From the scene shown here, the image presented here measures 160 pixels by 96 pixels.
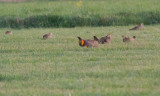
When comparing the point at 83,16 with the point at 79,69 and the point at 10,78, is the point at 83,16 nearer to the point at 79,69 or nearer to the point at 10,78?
the point at 79,69

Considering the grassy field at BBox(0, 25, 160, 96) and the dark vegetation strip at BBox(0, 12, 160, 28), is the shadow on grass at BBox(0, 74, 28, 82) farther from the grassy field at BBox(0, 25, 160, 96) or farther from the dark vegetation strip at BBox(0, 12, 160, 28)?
the dark vegetation strip at BBox(0, 12, 160, 28)

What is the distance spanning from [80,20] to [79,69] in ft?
56.2

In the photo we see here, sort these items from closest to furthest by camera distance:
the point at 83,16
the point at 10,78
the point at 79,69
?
the point at 10,78 → the point at 79,69 → the point at 83,16

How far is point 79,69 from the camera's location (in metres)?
12.3

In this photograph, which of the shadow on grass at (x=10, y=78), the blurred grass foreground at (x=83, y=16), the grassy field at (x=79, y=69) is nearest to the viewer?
the grassy field at (x=79, y=69)

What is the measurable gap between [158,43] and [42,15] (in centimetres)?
1365

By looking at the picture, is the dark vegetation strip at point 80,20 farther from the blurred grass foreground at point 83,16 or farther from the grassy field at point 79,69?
the grassy field at point 79,69

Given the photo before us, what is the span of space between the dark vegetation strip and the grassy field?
994cm

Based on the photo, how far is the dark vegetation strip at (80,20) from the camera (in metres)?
28.9

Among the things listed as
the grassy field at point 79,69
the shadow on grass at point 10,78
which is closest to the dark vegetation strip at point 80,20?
the grassy field at point 79,69

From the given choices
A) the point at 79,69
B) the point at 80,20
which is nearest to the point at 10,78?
the point at 79,69

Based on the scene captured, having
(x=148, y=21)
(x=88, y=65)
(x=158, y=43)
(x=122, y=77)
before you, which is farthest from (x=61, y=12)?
(x=122, y=77)

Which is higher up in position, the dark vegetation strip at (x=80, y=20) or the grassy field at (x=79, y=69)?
the grassy field at (x=79, y=69)

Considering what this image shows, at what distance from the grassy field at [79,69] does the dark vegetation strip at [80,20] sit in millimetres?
9942
